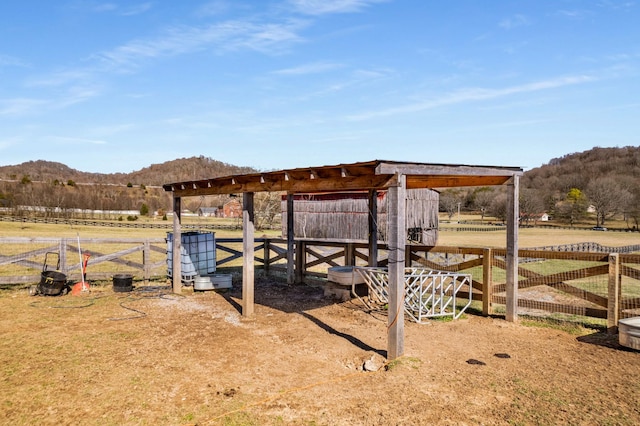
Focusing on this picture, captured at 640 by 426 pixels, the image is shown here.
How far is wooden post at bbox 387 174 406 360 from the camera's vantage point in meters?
6.45

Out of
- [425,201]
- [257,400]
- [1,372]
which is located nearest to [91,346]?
[1,372]

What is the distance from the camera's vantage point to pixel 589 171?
6368 inches

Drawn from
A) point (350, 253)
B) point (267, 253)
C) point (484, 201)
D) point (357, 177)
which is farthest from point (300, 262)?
point (484, 201)

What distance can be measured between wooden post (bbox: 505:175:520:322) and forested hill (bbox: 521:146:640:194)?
118 m

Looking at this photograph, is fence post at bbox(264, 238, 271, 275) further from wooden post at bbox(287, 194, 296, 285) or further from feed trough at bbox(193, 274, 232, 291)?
feed trough at bbox(193, 274, 232, 291)

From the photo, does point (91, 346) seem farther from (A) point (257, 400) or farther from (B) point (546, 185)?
(B) point (546, 185)

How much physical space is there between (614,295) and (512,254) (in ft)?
6.19

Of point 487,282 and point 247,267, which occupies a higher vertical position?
point 247,267

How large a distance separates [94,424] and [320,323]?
499cm

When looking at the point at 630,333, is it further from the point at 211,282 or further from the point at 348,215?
the point at 348,215

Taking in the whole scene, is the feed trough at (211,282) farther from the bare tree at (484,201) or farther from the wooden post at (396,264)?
the bare tree at (484,201)

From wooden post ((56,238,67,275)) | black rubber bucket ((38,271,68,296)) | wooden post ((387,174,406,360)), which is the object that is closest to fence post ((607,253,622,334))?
wooden post ((387,174,406,360))

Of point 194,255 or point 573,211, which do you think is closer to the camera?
point 194,255

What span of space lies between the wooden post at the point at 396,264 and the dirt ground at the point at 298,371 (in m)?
0.34
